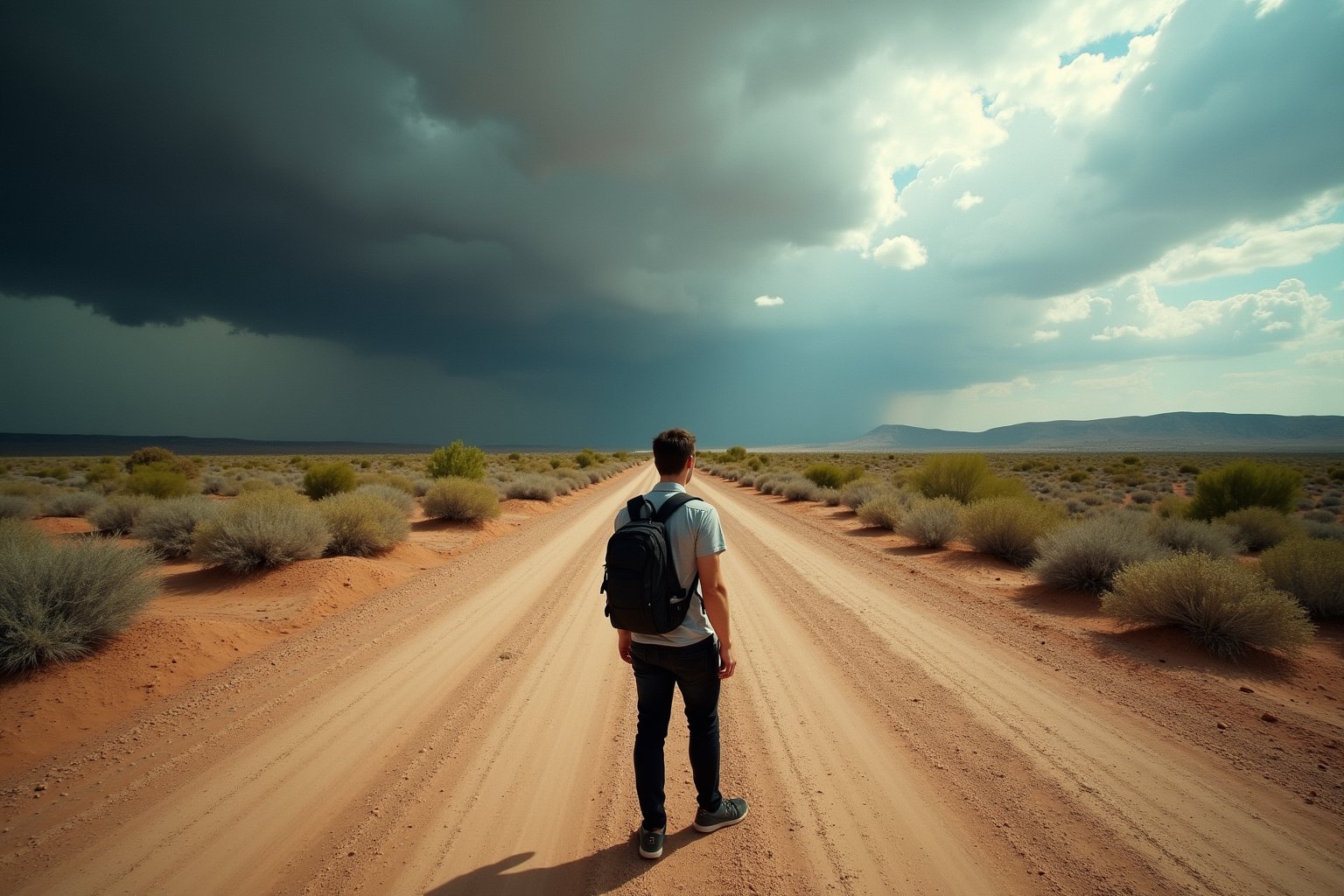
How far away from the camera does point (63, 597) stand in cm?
560

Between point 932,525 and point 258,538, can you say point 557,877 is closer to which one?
point 258,538

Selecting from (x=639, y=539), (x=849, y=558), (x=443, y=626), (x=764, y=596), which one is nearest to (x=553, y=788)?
(x=639, y=539)

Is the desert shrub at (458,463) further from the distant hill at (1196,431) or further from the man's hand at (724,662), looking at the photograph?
the distant hill at (1196,431)

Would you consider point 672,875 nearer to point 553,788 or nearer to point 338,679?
point 553,788

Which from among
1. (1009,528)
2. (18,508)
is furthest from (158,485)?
(1009,528)

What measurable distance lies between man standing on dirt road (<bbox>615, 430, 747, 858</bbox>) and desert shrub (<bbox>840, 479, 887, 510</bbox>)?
1715 cm

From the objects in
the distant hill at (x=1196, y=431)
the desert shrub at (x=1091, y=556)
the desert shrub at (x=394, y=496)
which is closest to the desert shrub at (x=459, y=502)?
the desert shrub at (x=394, y=496)

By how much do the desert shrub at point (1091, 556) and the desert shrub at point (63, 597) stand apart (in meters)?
12.4

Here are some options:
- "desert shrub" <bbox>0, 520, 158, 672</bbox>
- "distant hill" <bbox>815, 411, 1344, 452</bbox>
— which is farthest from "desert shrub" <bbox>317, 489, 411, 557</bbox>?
"distant hill" <bbox>815, 411, 1344, 452</bbox>

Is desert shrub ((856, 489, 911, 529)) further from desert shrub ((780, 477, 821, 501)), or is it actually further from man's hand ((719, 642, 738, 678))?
man's hand ((719, 642, 738, 678))

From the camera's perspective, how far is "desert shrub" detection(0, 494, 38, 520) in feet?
42.2

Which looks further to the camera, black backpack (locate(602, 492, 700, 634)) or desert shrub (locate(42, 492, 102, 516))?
desert shrub (locate(42, 492, 102, 516))

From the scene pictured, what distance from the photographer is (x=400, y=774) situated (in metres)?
3.73

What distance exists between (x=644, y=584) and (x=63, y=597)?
6.92 m
